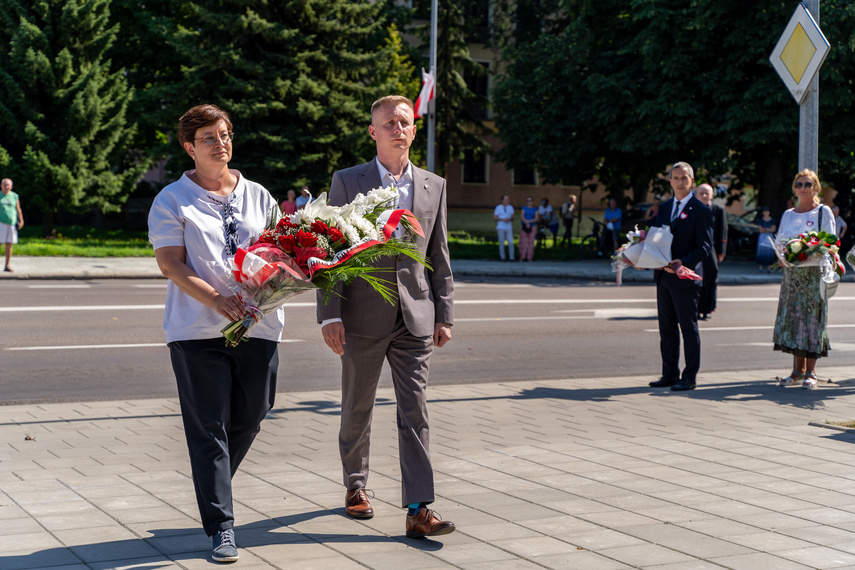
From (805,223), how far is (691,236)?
105cm

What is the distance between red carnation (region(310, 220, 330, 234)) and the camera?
13.8 ft

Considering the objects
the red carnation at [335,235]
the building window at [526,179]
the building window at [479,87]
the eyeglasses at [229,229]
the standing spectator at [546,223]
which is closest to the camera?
the red carnation at [335,235]

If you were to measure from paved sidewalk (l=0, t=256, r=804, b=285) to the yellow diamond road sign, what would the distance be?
→ 47.7 feet

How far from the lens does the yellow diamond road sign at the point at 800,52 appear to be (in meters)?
9.04

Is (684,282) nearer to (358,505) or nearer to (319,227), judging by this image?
(358,505)

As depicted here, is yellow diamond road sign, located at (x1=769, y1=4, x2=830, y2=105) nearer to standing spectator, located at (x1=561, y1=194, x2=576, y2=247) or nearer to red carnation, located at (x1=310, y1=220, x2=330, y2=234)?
red carnation, located at (x1=310, y1=220, x2=330, y2=234)

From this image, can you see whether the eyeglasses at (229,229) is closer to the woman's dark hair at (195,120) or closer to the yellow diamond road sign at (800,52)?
the woman's dark hair at (195,120)

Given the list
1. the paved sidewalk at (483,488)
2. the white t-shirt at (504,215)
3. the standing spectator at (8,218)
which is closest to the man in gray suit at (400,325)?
the paved sidewalk at (483,488)

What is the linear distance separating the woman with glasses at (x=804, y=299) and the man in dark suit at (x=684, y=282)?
798 millimetres

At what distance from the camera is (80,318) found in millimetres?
13750

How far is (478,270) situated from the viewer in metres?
24.5

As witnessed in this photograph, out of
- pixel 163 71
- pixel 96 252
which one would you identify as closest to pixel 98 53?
pixel 163 71

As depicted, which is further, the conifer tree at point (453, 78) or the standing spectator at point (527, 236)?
the conifer tree at point (453, 78)

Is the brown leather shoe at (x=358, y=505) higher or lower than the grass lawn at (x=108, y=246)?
lower
